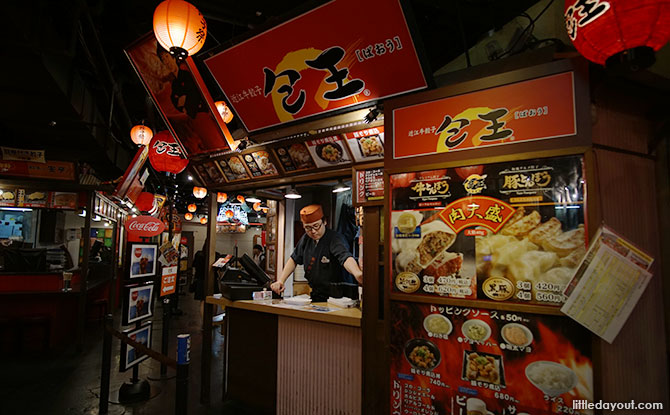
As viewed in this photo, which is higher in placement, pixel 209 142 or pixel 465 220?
pixel 209 142

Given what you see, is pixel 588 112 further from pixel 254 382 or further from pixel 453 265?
pixel 254 382

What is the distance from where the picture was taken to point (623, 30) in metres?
2.13

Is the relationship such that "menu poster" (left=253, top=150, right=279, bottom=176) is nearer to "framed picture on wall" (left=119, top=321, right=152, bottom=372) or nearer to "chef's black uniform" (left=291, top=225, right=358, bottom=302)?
"chef's black uniform" (left=291, top=225, right=358, bottom=302)

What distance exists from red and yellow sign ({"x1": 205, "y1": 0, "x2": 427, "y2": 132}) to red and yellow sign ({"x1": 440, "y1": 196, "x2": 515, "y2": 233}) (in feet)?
3.87

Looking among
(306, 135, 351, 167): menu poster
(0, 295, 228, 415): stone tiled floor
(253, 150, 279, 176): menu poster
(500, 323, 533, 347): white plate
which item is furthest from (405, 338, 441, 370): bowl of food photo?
(0, 295, 228, 415): stone tiled floor

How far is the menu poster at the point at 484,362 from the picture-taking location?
2.49 metres

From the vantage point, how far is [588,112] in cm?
254

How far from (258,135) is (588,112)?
11.7 ft

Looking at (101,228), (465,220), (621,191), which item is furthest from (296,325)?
(101,228)

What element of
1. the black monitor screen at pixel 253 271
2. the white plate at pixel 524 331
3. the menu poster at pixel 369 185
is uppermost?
the menu poster at pixel 369 185

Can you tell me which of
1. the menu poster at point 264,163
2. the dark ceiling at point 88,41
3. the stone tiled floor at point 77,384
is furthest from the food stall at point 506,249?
the stone tiled floor at point 77,384

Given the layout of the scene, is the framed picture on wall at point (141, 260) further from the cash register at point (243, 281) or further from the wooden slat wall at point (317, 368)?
the wooden slat wall at point (317, 368)

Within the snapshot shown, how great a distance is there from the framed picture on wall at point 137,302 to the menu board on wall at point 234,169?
2.49 meters

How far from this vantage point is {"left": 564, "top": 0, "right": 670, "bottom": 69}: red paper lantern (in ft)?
6.71
